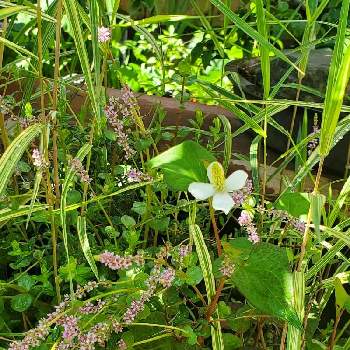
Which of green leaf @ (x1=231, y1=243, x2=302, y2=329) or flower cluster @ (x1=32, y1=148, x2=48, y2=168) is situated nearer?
green leaf @ (x1=231, y1=243, x2=302, y2=329)

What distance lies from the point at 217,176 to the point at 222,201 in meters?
0.03

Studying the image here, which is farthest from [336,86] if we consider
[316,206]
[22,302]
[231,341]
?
[22,302]

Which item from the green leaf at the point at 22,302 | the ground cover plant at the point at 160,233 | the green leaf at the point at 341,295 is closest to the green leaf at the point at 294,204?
the ground cover plant at the point at 160,233

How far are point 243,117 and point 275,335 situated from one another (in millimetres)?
363

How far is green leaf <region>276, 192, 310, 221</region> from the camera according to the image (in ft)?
2.65

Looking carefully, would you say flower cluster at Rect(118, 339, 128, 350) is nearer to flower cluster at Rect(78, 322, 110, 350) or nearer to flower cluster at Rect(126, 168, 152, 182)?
flower cluster at Rect(78, 322, 110, 350)

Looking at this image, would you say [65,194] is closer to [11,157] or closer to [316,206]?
[11,157]

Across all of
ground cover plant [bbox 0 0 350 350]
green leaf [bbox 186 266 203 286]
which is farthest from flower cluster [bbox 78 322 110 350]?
green leaf [bbox 186 266 203 286]

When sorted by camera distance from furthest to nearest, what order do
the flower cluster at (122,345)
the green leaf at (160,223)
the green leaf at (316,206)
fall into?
the green leaf at (160,223) < the flower cluster at (122,345) < the green leaf at (316,206)

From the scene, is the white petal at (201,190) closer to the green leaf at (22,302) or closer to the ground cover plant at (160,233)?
the ground cover plant at (160,233)

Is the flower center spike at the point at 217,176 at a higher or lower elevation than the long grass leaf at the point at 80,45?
lower

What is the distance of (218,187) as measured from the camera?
2.72ft

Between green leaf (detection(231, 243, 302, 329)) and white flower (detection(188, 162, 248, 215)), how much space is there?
0.06 meters

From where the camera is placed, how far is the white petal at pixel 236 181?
83 cm
